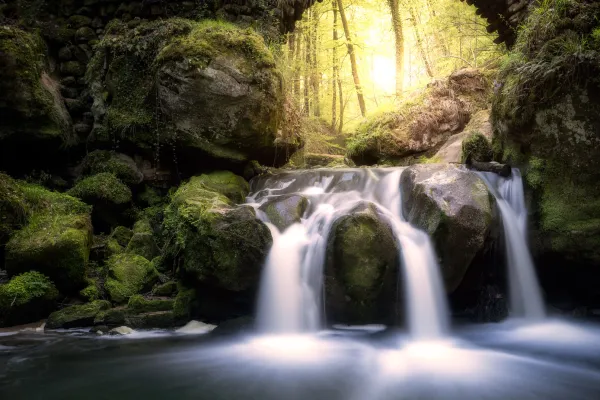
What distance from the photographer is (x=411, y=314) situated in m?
5.24

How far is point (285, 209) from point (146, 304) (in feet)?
7.89

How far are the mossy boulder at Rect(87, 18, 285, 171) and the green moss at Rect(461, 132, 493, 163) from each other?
141 inches

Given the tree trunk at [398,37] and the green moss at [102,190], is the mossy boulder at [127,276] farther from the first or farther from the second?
the tree trunk at [398,37]

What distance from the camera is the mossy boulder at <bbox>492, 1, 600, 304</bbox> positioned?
548 centimetres

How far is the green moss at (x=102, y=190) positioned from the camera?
281 inches

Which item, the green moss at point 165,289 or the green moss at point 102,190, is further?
the green moss at point 102,190

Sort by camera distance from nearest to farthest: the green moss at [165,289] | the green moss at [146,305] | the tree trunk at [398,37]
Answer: the green moss at [146,305] < the green moss at [165,289] < the tree trunk at [398,37]

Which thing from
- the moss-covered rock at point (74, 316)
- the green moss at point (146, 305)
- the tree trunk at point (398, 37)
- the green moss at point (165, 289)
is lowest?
the moss-covered rock at point (74, 316)

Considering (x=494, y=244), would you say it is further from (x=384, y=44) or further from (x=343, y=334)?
(x=384, y=44)

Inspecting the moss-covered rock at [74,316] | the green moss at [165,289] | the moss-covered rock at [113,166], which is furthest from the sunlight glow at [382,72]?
the moss-covered rock at [74,316]

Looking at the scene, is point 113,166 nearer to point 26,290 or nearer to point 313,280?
point 26,290

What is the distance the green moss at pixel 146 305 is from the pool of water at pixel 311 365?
0.41 m

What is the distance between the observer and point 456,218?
523cm

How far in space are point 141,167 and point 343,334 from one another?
206 inches
